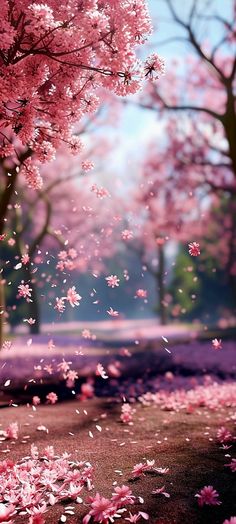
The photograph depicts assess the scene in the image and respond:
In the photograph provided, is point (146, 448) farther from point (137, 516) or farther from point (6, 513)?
point (6, 513)

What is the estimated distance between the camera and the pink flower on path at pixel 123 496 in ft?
16.8

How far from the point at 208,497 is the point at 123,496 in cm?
83

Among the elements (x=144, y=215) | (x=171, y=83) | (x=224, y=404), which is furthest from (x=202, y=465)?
(x=144, y=215)

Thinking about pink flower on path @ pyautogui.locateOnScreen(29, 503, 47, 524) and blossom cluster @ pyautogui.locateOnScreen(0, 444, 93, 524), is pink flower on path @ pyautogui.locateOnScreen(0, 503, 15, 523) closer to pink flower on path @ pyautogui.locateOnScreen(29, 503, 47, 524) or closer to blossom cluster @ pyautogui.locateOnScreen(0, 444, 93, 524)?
Answer: blossom cluster @ pyautogui.locateOnScreen(0, 444, 93, 524)

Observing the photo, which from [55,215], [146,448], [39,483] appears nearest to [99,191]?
[146,448]

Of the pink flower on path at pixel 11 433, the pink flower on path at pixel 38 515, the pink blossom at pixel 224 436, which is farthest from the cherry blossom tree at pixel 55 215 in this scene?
the pink flower on path at pixel 38 515

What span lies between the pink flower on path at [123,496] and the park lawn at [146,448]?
3.5 inches

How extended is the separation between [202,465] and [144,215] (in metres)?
31.7

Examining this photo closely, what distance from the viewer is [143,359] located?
58.0 feet

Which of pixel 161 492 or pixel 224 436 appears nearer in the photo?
pixel 161 492

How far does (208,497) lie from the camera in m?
5.09

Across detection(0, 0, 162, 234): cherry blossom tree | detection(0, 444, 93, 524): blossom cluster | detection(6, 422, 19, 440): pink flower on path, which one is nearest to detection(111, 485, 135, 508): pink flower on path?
detection(0, 444, 93, 524): blossom cluster

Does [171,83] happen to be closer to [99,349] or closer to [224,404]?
[99,349]

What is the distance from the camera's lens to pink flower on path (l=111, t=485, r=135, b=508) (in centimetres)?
512
